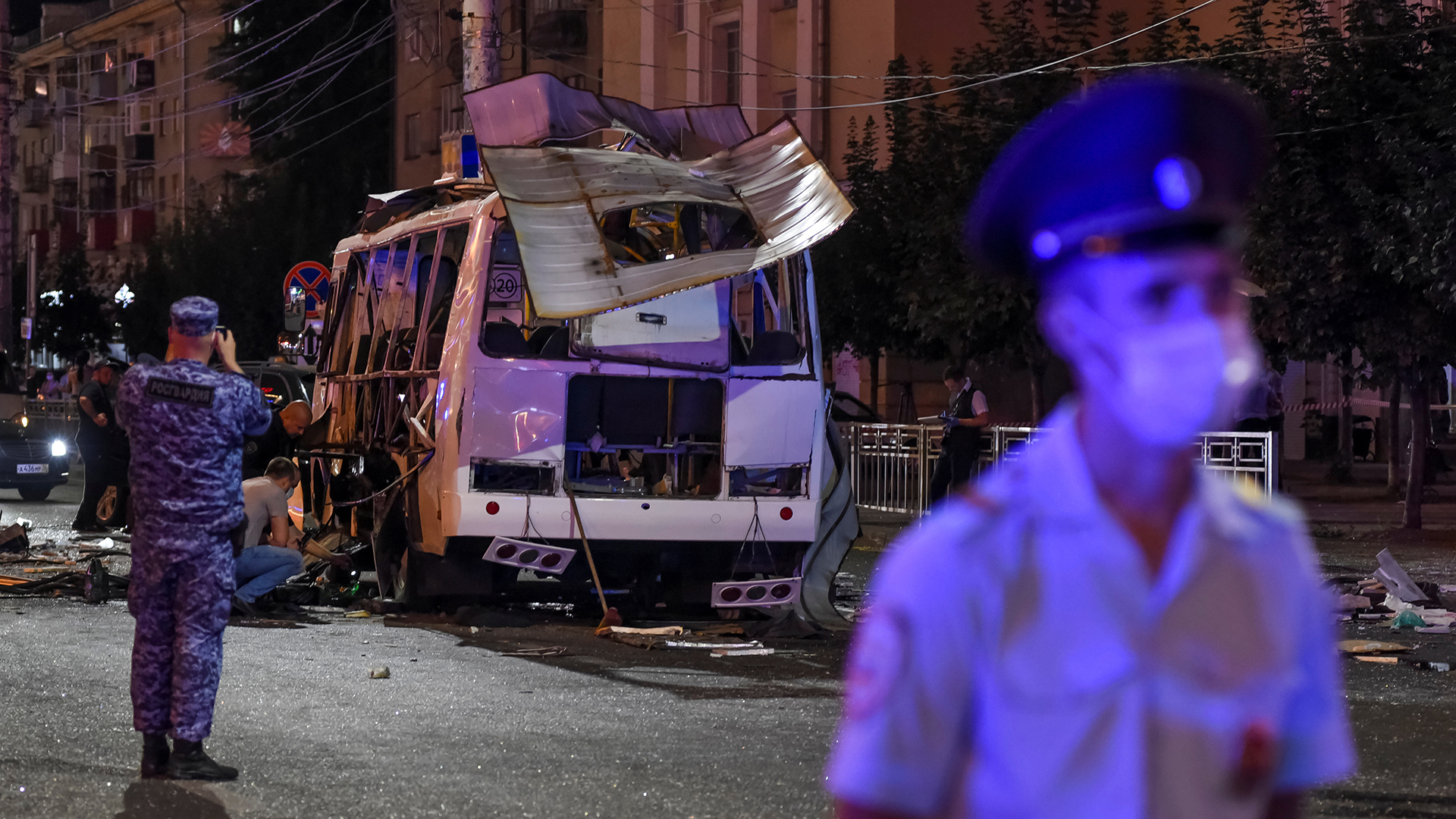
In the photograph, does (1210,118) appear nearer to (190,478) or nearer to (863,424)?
(190,478)

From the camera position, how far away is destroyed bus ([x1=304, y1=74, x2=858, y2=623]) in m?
11.2

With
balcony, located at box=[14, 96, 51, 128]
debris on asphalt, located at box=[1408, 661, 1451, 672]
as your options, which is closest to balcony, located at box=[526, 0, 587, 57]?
debris on asphalt, located at box=[1408, 661, 1451, 672]

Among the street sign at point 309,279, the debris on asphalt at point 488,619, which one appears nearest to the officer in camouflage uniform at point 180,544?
the debris on asphalt at point 488,619

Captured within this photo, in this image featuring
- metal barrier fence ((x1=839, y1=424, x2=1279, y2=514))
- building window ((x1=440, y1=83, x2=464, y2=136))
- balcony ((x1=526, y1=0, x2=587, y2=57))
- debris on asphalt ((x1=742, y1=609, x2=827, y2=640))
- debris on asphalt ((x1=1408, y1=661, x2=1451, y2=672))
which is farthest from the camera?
building window ((x1=440, y1=83, x2=464, y2=136))

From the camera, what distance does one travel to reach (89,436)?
64.9 ft

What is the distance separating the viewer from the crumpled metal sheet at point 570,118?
12.0 meters

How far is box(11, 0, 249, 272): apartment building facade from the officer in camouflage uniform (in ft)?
199

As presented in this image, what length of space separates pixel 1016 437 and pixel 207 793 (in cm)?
1220

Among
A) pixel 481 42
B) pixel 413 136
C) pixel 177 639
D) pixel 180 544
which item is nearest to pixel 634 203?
pixel 180 544

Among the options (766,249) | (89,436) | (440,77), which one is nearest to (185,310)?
(766,249)

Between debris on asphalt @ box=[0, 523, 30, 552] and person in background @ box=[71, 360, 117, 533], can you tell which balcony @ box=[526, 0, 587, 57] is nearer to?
person in background @ box=[71, 360, 117, 533]

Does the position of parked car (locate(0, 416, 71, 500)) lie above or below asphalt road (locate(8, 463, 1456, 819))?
above

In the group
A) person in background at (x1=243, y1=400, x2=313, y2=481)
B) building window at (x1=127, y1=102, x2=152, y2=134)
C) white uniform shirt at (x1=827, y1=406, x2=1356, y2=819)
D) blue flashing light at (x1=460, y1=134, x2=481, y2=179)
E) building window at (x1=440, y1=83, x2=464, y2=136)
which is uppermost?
building window at (x1=127, y1=102, x2=152, y2=134)

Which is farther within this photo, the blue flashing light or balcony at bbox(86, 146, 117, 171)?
balcony at bbox(86, 146, 117, 171)
